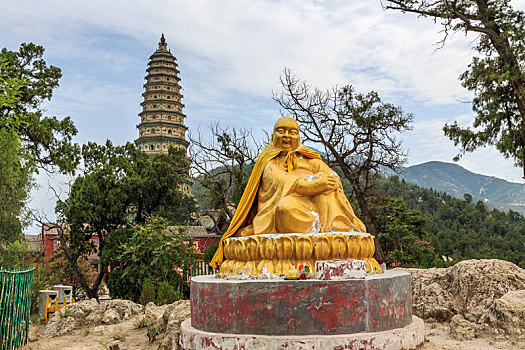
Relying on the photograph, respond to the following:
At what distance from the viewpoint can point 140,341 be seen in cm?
776

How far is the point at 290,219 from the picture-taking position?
5.98m

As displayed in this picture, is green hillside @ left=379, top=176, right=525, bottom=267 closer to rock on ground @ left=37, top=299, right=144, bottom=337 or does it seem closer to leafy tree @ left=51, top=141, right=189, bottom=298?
leafy tree @ left=51, top=141, right=189, bottom=298

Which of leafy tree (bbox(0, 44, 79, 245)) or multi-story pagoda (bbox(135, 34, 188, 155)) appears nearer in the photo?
leafy tree (bbox(0, 44, 79, 245))

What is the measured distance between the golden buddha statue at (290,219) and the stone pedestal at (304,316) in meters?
0.47

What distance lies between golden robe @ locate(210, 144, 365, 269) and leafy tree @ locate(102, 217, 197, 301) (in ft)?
23.1

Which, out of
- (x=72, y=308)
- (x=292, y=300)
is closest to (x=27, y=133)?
(x=72, y=308)

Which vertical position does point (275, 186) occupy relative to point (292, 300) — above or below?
Result: above

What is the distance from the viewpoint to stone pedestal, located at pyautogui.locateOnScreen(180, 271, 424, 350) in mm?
4875

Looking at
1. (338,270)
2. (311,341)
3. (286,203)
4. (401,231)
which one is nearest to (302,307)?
(311,341)

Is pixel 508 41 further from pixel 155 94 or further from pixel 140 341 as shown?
pixel 155 94

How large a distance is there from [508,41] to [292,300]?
446 inches

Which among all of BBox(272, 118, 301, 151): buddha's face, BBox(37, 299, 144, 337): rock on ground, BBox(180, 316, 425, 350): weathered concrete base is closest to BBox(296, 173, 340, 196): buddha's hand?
BBox(272, 118, 301, 151): buddha's face

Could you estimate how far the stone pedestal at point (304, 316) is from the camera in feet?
16.0

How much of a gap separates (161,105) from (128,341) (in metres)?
34.2
